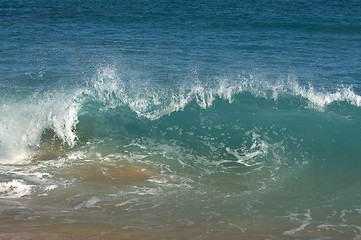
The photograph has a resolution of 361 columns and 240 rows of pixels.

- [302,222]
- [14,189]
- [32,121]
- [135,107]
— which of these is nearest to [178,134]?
[135,107]

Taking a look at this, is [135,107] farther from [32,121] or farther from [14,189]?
[14,189]

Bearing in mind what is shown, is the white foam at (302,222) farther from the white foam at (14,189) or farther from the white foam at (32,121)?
the white foam at (32,121)

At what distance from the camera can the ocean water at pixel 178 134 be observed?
27.0 ft

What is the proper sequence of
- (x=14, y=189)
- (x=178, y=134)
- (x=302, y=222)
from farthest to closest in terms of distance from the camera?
(x=178, y=134), (x=14, y=189), (x=302, y=222)

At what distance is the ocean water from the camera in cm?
824

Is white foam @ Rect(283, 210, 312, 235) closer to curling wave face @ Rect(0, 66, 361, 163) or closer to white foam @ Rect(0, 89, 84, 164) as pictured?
curling wave face @ Rect(0, 66, 361, 163)

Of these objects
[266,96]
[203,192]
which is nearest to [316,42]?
[266,96]

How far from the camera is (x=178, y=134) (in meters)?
13.3

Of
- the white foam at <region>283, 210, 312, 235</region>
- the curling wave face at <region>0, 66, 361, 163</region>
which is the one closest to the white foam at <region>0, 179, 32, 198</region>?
the curling wave face at <region>0, 66, 361, 163</region>

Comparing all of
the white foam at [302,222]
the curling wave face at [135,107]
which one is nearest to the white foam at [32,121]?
the curling wave face at [135,107]

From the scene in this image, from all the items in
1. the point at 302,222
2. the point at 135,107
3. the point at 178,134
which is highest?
the point at 135,107

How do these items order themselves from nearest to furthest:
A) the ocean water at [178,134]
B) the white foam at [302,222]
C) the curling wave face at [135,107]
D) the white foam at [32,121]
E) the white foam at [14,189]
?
the white foam at [302,222] < the ocean water at [178,134] < the white foam at [14,189] < the white foam at [32,121] < the curling wave face at [135,107]

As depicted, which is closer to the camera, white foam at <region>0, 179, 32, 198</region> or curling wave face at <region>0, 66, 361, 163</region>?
white foam at <region>0, 179, 32, 198</region>

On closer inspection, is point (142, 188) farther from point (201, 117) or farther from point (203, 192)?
point (201, 117)
